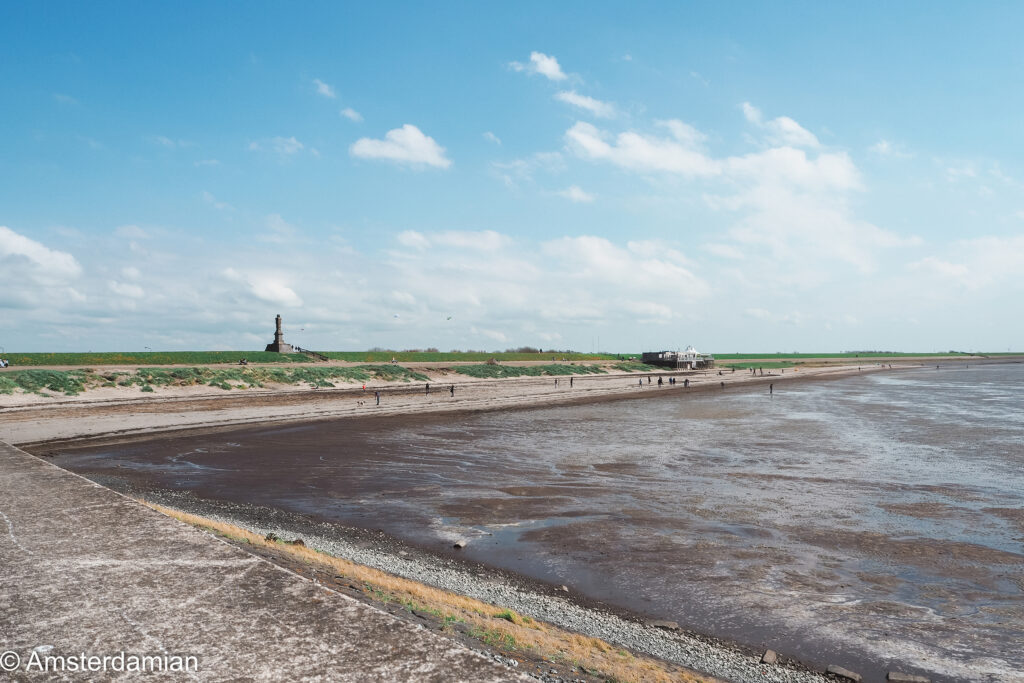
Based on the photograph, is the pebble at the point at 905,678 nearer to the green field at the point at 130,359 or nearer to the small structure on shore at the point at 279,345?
the green field at the point at 130,359

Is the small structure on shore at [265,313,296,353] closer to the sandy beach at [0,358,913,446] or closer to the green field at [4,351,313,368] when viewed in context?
the green field at [4,351,313,368]

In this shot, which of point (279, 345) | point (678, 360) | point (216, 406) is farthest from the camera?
point (678, 360)

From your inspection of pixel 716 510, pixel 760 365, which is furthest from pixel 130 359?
pixel 760 365

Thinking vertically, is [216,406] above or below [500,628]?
below

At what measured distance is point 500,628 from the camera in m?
6.98

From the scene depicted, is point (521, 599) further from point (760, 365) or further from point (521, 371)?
point (760, 365)

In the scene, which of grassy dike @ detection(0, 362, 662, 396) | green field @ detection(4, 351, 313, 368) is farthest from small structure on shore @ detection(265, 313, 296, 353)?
grassy dike @ detection(0, 362, 662, 396)

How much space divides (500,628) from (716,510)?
995 cm

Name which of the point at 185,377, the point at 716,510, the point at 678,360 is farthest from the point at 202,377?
the point at 678,360

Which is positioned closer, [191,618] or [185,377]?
[191,618]

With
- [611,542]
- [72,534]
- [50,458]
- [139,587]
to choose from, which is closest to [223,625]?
[139,587]

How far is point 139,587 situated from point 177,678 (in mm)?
2331

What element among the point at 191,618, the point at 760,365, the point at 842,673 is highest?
the point at 760,365

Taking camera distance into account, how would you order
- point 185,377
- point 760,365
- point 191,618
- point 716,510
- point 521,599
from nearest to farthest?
point 191,618 → point 521,599 → point 716,510 → point 185,377 → point 760,365
